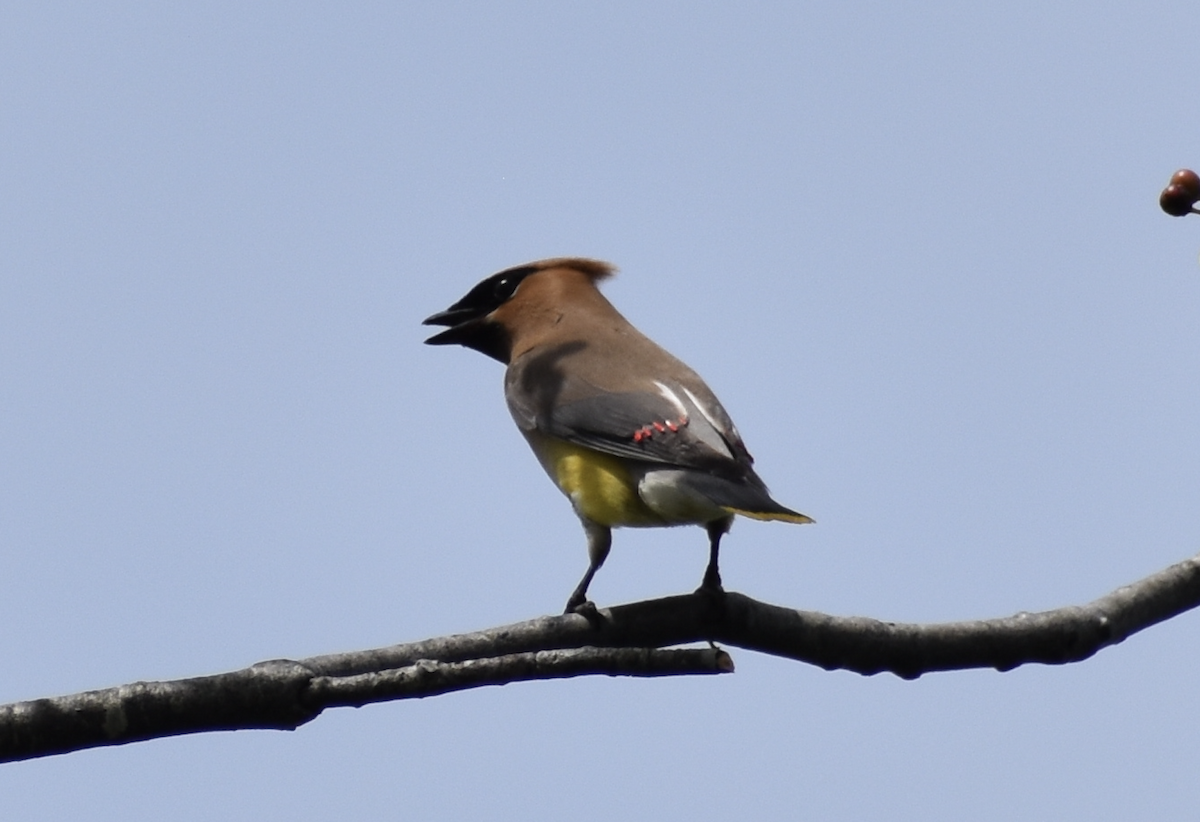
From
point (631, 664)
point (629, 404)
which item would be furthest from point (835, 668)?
point (629, 404)

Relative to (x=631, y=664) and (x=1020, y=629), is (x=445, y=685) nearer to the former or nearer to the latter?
(x=631, y=664)

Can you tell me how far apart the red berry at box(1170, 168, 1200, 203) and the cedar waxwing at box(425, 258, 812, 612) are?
1.10 metres

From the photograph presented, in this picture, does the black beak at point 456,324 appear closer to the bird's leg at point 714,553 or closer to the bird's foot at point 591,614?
the bird's leg at point 714,553

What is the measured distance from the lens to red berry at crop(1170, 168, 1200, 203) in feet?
10.4

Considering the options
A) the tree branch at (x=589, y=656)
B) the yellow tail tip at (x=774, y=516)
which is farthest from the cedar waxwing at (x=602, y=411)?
the tree branch at (x=589, y=656)

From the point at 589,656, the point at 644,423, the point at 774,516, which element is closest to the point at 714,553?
the point at 774,516

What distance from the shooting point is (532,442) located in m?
4.92

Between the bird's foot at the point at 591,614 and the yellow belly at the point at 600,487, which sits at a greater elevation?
the yellow belly at the point at 600,487

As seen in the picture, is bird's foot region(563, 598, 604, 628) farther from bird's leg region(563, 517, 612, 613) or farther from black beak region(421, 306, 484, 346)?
black beak region(421, 306, 484, 346)

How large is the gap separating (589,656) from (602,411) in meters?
1.81

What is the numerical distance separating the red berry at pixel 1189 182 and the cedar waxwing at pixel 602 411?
1097 millimetres

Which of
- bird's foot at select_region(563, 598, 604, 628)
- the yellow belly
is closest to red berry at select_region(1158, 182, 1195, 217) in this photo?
bird's foot at select_region(563, 598, 604, 628)

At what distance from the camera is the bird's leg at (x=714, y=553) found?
3.40 m

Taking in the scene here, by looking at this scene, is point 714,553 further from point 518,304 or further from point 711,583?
point 518,304
